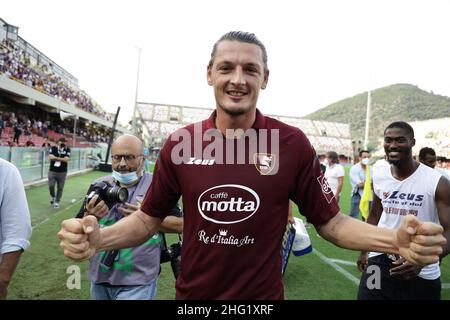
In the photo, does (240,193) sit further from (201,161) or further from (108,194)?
(108,194)

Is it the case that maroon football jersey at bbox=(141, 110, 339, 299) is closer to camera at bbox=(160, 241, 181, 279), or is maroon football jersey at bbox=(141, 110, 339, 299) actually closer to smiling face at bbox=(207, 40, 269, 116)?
smiling face at bbox=(207, 40, 269, 116)

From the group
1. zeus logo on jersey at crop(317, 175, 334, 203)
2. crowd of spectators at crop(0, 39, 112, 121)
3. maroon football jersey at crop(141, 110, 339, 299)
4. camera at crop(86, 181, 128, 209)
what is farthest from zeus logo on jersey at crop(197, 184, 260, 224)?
crowd of spectators at crop(0, 39, 112, 121)

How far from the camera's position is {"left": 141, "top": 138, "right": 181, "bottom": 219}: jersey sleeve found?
1935mm

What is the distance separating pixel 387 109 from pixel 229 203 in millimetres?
154872

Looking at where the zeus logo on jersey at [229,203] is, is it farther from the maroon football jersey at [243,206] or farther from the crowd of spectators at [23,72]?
the crowd of spectators at [23,72]

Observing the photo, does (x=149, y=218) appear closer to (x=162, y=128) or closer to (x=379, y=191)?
(x=379, y=191)

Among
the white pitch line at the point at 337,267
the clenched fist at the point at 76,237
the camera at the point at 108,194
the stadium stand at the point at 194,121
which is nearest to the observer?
the clenched fist at the point at 76,237

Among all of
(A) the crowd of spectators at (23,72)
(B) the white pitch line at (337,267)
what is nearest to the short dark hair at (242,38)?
(B) the white pitch line at (337,267)

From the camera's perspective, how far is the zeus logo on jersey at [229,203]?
1772 mm

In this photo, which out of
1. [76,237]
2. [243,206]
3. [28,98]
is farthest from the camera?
[28,98]

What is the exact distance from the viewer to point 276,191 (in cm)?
179

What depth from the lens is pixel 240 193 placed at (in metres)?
1.78

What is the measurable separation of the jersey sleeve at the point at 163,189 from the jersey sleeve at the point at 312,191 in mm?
643

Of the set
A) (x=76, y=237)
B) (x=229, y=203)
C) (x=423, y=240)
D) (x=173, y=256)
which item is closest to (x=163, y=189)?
(x=229, y=203)
